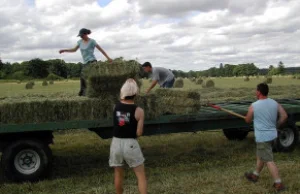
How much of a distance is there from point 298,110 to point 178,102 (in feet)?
9.75

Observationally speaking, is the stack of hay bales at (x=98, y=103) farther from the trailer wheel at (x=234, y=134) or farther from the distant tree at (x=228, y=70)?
the distant tree at (x=228, y=70)

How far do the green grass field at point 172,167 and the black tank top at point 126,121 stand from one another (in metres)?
1.27

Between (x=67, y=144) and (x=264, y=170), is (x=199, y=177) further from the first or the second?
(x=67, y=144)

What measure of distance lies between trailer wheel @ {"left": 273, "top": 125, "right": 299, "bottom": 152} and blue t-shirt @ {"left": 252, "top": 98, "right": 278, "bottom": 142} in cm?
291

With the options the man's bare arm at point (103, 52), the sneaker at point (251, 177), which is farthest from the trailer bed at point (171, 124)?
the sneaker at point (251, 177)

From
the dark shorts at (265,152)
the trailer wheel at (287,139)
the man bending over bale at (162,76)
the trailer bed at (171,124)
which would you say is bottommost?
the trailer wheel at (287,139)

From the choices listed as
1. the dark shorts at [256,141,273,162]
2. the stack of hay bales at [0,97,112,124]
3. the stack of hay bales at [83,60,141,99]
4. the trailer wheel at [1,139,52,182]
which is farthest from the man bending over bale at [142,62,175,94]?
the dark shorts at [256,141,273,162]

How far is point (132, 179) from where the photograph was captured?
6934 mm

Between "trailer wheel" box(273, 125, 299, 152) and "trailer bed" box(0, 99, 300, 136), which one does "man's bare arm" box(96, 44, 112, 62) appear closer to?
"trailer bed" box(0, 99, 300, 136)

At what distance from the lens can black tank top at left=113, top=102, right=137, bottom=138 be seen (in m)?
5.11

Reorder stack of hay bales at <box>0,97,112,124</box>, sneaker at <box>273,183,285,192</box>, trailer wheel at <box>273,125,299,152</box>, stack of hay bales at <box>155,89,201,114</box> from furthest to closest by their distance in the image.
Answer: trailer wheel at <box>273,125,299,152</box>
stack of hay bales at <box>155,89,201,114</box>
stack of hay bales at <box>0,97,112,124</box>
sneaker at <box>273,183,285,192</box>

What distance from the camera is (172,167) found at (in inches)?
307

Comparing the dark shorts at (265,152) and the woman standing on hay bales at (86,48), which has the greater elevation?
the woman standing on hay bales at (86,48)

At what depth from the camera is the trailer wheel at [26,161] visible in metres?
6.74
